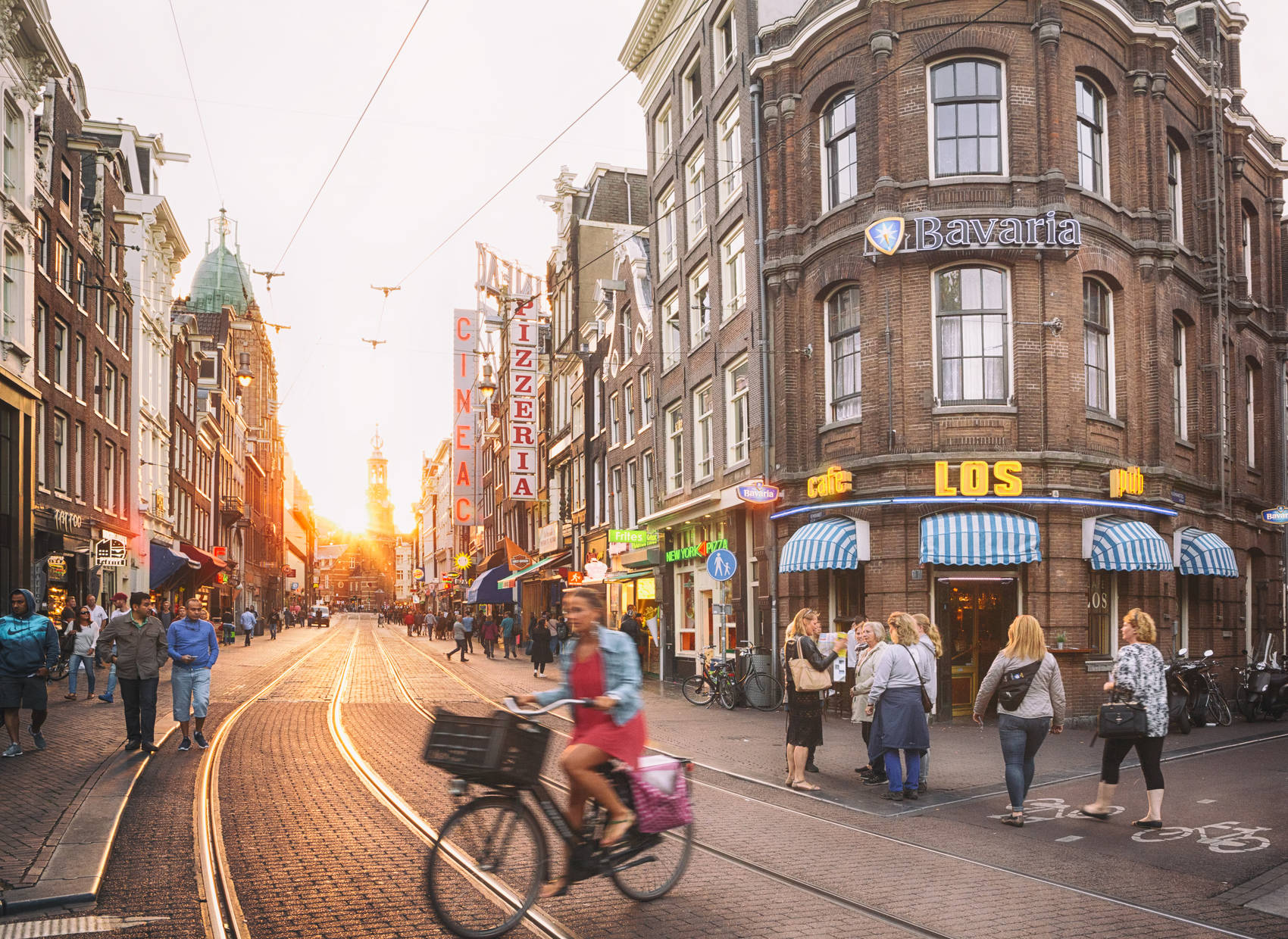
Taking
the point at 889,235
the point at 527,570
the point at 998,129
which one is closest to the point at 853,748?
the point at 889,235

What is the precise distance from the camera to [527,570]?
4591 centimetres

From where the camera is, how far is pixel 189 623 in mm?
13172

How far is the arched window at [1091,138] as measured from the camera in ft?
63.0

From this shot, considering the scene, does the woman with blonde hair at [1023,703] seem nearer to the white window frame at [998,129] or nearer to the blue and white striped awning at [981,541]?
the blue and white striped awning at [981,541]

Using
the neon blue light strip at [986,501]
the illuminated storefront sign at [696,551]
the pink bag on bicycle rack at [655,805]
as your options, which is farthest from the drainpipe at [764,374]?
the pink bag on bicycle rack at [655,805]

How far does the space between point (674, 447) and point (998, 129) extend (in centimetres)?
1263

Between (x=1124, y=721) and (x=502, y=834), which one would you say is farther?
(x=1124, y=721)

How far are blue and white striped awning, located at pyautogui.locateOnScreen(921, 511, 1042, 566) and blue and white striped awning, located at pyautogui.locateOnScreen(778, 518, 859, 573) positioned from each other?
49.7 inches

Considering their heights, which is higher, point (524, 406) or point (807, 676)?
point (524, 406)

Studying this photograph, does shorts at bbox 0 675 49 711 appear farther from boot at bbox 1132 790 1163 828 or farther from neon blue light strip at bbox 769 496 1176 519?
neon blue light strip at bbox 769 496 1176 519

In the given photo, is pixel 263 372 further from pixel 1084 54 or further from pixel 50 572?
pixel 1084 54

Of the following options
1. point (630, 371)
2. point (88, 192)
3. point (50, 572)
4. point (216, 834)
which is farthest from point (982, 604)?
point (88, 192)

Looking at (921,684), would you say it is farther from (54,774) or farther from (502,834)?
(54,774)

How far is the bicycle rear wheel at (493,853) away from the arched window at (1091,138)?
16.1 meters
